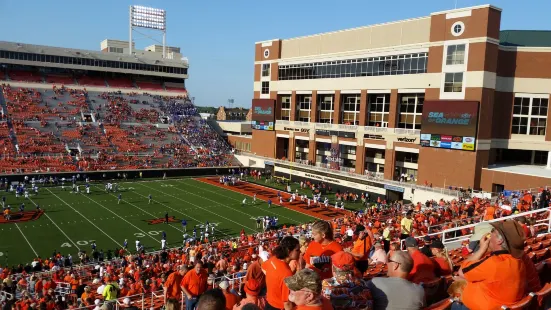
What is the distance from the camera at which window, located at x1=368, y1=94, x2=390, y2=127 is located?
42656 mm

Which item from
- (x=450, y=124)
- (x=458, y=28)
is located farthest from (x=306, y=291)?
(x=458, y=28)

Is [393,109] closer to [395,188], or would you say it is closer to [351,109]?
[351,109]

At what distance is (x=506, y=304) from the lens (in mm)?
3986

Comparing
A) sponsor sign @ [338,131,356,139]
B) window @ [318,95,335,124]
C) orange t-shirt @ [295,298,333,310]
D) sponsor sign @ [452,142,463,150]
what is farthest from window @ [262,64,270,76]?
orange t-shirt @ [295,298,333,310]

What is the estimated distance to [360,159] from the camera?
43.9m

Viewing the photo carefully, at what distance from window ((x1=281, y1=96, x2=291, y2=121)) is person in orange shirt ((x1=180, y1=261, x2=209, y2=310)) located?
46.9 metres

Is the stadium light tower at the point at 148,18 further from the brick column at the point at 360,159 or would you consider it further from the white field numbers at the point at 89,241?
the white field numbers at the point at 89,241

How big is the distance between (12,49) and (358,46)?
46.7 meters

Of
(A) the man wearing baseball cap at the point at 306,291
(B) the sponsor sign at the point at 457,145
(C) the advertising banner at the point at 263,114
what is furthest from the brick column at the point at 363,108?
(A) the man wearing baseball cap at the point at 306,291

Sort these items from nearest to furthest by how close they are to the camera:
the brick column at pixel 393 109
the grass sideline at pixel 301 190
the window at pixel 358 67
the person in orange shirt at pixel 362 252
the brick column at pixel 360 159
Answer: the person in orange shirt at pixel 362 252, the grass sideline at pixel 301 190, the window at pixel 358 67, the brick column at pixel 393 109, the brick column at pixel 360 159

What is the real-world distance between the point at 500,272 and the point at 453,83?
113 ft

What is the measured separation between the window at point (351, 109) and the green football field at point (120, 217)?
14.6 meters

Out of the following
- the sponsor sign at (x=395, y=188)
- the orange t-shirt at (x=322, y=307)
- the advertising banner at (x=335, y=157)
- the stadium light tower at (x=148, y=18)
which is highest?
the stadium light tower at (x=148, y=18)

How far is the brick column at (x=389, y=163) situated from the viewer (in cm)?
4047
